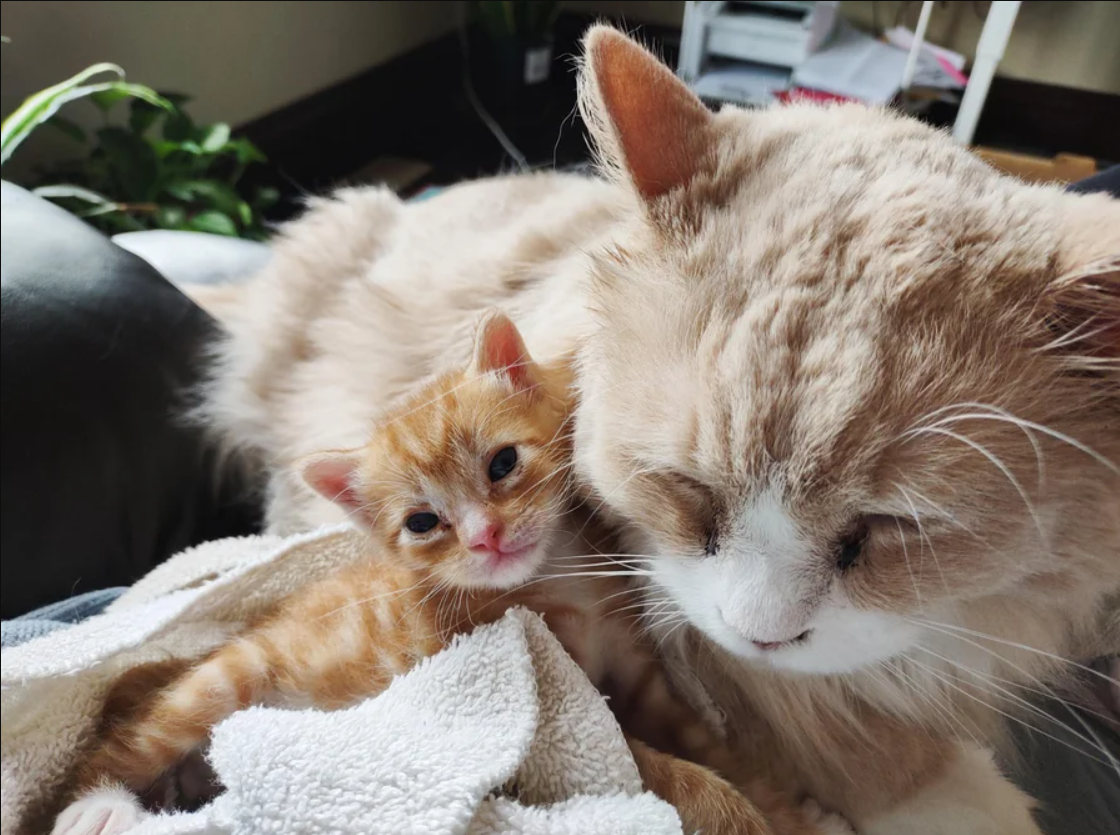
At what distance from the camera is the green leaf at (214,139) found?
2287 millimetres

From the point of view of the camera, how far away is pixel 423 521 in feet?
3.45

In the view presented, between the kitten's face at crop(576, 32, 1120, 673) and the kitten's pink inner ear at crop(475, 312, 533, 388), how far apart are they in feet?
0.68

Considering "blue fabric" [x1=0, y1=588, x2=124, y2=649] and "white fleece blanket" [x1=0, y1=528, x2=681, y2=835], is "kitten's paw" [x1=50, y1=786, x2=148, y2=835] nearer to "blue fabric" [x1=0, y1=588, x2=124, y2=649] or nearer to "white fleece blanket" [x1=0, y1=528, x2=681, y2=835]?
"white fleece blanket" [x1=0, y1=528, x2=681, y2=835]

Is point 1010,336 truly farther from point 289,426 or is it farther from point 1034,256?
point 289,426

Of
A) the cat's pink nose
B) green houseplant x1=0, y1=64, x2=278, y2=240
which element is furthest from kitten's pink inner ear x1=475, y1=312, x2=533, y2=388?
green houseplant x1=0, y1=64, x2=278, y2=240

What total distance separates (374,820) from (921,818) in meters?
0.59

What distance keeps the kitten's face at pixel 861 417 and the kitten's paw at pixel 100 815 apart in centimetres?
61

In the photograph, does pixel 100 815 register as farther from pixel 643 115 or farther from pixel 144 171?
pixel 144 171

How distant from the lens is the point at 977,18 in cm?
239

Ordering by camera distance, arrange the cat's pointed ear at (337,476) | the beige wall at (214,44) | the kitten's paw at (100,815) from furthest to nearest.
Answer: the beige wall at (214,44) → the cat's pointed ear at (337,476) → the kitten's paw at (100,815)

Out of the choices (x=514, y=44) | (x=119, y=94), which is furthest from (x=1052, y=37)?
(x=119, y=94)

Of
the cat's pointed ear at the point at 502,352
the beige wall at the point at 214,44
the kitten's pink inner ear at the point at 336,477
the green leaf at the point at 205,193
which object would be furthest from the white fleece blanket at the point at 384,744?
the beige wall at the point at 214,44

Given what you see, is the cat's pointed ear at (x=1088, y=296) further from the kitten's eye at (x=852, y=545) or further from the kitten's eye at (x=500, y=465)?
the kitten's eye at (x=500, y=465)

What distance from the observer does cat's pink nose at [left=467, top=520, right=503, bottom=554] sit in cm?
98
